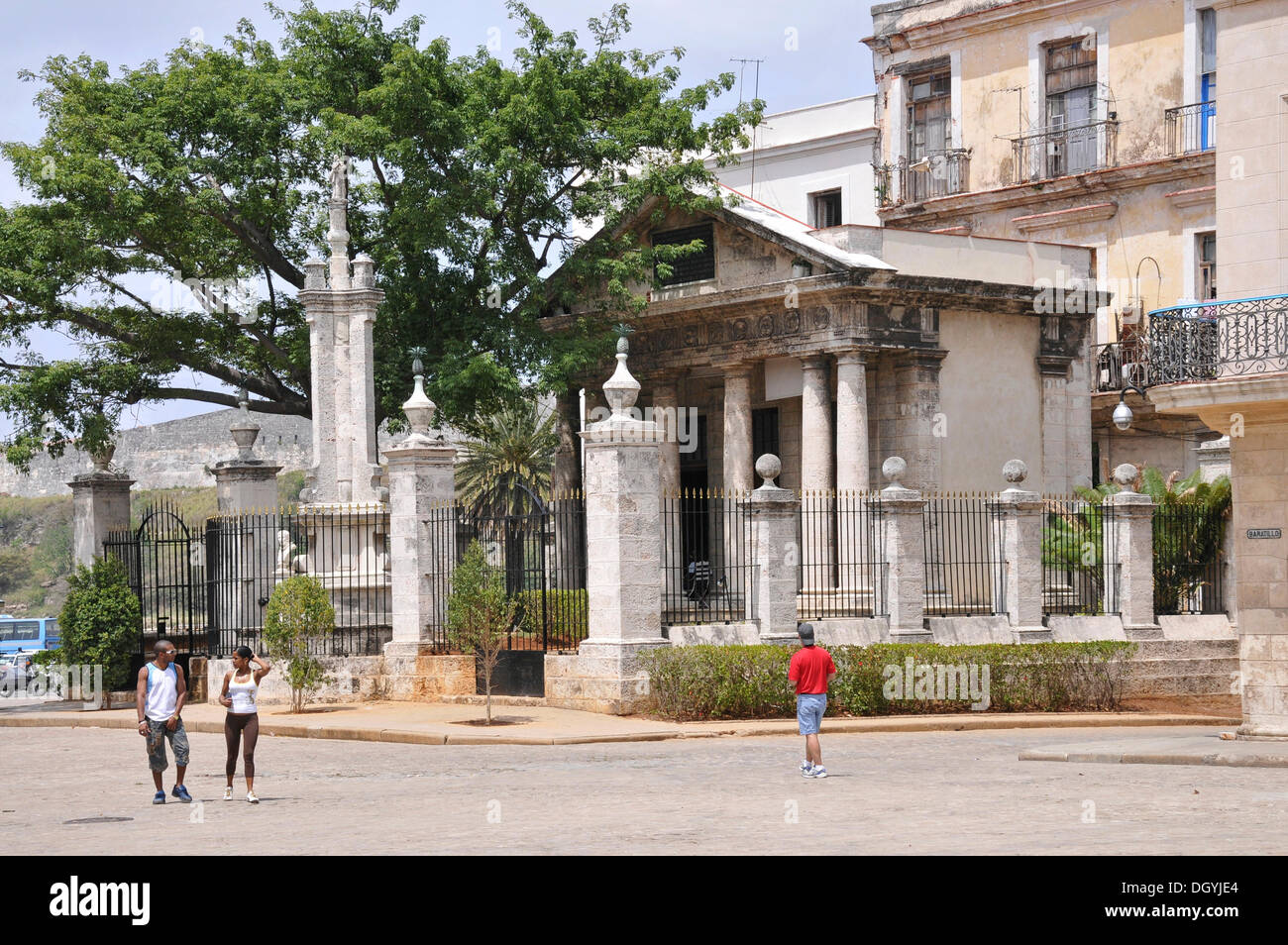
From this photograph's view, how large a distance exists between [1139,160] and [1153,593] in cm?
1351

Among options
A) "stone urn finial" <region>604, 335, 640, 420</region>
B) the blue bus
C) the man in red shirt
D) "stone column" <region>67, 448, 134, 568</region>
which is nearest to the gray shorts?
the man in red shirt

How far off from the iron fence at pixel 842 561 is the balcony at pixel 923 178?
12.9 metres

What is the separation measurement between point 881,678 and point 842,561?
3.56 m

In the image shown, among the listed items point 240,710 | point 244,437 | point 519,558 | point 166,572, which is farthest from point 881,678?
point 166,572

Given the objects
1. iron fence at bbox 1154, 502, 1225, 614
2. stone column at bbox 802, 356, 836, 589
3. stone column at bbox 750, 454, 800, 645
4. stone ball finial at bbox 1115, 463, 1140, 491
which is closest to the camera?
stone column at bbox 750, 454, 800, 645

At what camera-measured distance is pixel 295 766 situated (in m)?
17.1

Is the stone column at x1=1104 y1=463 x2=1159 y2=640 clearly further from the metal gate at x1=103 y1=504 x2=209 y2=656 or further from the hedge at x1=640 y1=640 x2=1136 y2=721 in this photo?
the metal gate at x1=103 y1=504 x2=209 y2=656

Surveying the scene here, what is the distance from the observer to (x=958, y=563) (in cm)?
2555

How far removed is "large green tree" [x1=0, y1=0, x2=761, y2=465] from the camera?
2916 centimetres

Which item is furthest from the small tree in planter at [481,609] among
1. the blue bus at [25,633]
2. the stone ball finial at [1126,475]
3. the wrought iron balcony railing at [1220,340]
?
the blue bus at [25,633]

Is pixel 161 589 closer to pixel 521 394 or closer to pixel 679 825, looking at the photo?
pixel 521 394

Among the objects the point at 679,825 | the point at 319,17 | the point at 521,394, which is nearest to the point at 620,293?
the point at 521,394

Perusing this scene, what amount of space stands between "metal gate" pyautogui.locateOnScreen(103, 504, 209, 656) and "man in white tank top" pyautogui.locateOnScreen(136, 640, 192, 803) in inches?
452

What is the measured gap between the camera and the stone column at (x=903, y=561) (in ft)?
76.3
